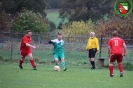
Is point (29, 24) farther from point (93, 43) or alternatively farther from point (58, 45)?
point (58, 45)

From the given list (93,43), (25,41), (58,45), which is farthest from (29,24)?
(58,45)

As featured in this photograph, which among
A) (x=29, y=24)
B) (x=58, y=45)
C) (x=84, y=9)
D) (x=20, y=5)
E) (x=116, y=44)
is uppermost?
(x=20, y=5)

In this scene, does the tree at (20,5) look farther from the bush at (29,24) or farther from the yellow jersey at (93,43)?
the yellow jersey at (93,43)

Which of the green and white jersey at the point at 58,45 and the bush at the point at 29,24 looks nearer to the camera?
the green and white jersey at the point at 58,45

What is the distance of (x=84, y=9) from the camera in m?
89.4

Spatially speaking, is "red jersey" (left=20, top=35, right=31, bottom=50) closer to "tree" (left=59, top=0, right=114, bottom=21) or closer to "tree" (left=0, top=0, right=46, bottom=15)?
"tree" (left=0, top=0, right=46, bottom=15)

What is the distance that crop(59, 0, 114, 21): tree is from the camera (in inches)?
3514

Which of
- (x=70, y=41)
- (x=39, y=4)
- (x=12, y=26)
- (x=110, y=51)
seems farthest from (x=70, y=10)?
(x=110, y=51)

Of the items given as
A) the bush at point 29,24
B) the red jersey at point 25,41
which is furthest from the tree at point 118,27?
the red jersey at point 25,41

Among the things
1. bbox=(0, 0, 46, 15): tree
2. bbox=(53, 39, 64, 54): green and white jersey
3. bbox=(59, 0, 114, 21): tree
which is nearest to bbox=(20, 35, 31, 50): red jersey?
bbox=(53, 39, 64, 54): green and white jersey

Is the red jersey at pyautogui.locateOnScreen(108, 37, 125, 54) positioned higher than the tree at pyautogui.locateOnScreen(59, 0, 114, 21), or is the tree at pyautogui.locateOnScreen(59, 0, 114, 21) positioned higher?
the tree at pyautogui.locateOnScreen(59, 0, 114, 21)

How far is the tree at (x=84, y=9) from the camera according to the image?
89.2m

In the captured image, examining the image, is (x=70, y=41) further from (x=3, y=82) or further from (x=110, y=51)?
(x=3, y=82)

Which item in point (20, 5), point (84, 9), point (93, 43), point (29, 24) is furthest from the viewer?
point (84, 9)
